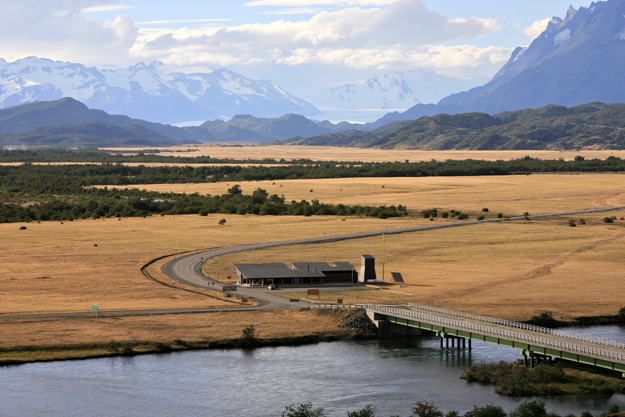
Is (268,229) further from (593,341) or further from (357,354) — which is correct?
(593,341)

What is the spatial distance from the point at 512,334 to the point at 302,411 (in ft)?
73.8

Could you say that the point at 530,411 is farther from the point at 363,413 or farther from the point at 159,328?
the point at 159,328

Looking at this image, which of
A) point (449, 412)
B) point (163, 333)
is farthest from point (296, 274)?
point (449, 412)

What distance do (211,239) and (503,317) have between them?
68.3 metres

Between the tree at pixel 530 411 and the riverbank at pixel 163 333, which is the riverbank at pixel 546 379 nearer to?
the tree at pixel 530 411

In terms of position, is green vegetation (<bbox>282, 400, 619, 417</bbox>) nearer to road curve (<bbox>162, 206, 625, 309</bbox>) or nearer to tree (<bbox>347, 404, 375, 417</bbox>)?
tree (<bbox>347, 404, 375, 417</bbox>)

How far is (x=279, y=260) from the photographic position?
118m

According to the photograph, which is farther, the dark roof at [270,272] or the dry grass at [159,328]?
the dark roof at [270,272]

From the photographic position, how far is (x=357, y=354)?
73.9 m

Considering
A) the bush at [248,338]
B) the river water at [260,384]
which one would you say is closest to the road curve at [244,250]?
the bush at [248,338]

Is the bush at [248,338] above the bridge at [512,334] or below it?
below

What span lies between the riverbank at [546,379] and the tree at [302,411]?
1458cm

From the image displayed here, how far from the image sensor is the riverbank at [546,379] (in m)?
62.6

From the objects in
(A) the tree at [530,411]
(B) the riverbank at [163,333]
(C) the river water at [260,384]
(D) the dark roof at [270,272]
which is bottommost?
(C) the river water at [260,384]
